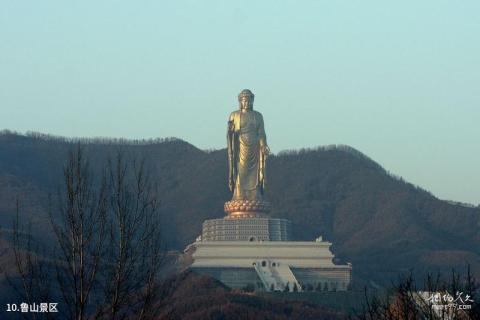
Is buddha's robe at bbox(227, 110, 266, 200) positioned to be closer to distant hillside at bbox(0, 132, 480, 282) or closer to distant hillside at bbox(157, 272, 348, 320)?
distant hillside at bbox(0, 132, 480, 282)

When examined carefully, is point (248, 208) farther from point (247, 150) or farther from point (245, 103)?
point (245, 103)

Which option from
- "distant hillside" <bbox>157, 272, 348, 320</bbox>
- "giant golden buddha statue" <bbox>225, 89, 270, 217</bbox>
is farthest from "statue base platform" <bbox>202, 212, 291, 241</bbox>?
"distant hillside" <bbox>157, 272, 348, 320</bbox>

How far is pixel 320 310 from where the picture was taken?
2002 inches

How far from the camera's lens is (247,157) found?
69438 mm

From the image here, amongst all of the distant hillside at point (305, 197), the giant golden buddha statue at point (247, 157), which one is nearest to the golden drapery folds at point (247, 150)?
the giant golden buddha statue at point (247, 157)

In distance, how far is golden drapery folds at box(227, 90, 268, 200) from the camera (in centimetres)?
6881

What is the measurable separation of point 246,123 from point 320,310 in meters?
19.4

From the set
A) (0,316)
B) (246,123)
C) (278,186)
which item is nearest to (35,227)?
(246,123)

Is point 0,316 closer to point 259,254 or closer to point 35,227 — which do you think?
point 259,254

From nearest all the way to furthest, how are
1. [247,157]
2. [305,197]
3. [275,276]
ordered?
[275,276]
[247,157]
[305,197]

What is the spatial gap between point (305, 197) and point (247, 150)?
34.3 m

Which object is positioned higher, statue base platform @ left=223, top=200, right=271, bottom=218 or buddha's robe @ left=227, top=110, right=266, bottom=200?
buddha's robe @ left=227, top=110, right=266, bottom=200

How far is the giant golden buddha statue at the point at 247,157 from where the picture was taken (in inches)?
2709

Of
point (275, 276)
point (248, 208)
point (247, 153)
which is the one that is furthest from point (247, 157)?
point (275, 276)
